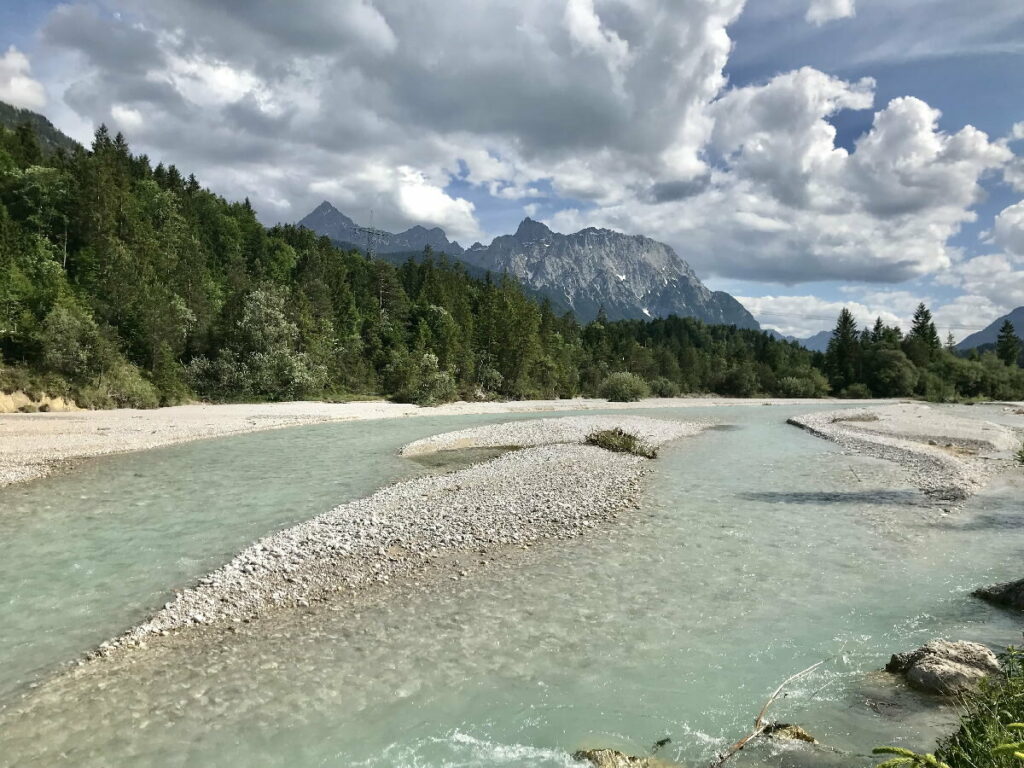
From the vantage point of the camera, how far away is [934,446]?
4162 cm

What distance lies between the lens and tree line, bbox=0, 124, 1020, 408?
55438 mm

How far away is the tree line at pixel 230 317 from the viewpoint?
55438 millimetres

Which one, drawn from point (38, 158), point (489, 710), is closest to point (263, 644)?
point (489, 710)

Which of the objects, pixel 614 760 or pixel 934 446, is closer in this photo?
pixel 614 760

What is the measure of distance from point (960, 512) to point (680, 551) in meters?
13.4

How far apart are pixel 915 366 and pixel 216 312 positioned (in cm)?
15061

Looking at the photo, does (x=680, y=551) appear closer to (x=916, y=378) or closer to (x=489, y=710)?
(x=489, y=710)

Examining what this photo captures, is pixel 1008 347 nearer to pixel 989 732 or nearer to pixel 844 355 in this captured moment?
pixel 844 355

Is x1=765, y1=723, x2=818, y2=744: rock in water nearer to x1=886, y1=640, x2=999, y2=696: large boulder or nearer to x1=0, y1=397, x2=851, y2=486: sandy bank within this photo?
x1=886, y1=640, x2=999, y2=696: large boulder

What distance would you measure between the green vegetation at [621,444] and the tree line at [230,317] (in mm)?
45365

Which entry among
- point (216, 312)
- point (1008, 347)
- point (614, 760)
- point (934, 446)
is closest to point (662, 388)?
point (934, 446)

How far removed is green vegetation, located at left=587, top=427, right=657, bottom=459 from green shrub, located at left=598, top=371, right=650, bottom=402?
7380 cm

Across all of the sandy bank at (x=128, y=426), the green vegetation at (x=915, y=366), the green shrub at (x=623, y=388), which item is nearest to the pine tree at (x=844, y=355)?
the green vegetation at (x=915, y=366)

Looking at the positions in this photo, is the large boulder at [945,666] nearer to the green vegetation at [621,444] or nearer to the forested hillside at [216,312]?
the green vegetation at [621,444]
